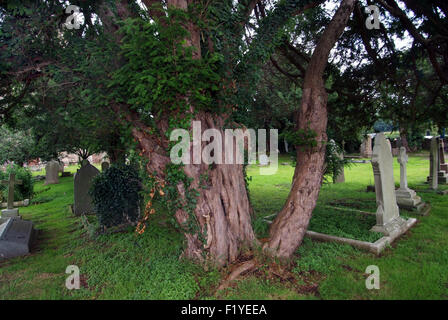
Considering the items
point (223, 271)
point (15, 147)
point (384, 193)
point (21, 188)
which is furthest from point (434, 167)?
point (15, 147)

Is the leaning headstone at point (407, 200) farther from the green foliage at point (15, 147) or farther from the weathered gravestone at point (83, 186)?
the green foliage at point (15, 147)

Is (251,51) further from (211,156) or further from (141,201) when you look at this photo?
(141,201)

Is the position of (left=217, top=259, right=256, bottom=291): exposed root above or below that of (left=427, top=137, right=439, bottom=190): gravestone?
below

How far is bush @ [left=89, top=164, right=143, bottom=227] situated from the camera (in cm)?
549

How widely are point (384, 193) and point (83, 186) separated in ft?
23.7

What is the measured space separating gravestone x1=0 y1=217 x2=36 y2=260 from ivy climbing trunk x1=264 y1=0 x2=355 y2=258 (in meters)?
4.30

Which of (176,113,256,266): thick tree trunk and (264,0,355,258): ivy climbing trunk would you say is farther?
(264,0,355,258): ivy climbing trunk

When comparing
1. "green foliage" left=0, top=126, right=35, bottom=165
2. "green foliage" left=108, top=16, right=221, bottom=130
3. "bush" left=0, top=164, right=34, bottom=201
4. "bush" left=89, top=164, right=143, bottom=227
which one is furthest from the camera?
"green foliage" left=0, top=126, right=35, bottom=165

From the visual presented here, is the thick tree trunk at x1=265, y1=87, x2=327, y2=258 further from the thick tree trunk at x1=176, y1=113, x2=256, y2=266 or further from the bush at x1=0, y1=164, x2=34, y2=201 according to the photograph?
the bush at x1=0, y1=164, x2=34, y2=201

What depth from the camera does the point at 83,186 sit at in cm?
718

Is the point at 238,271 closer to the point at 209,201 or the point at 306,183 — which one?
the point at 209,201

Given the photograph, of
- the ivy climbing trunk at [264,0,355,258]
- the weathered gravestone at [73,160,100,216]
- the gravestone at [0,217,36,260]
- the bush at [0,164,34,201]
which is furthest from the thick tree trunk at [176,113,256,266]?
the bush at [0,164,34,201]

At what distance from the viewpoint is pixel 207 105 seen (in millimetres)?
3441
